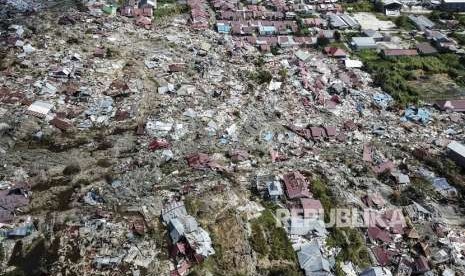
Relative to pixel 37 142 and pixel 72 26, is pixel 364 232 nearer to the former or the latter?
pixel 37 142

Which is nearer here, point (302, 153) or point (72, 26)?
point (302, 153)

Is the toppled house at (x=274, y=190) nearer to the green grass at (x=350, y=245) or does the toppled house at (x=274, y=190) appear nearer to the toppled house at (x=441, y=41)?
the green grass at (x=350, y=245)

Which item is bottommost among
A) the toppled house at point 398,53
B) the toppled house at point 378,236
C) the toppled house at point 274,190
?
the toppled house at point 378,236

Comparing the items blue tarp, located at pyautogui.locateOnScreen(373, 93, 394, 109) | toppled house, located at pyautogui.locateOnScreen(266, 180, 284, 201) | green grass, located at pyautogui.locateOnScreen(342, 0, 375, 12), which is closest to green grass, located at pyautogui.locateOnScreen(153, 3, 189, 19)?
green grass, located at pyautogui.locateOnScreen(342, 0, 375, 12)

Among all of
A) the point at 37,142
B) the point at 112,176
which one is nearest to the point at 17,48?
the point at 37,142

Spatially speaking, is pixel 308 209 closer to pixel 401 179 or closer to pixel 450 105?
pixel 401 179

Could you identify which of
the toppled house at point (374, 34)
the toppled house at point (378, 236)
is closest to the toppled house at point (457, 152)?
the toppled house at point (378, 236)

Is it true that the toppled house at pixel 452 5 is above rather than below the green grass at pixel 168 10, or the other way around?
above
